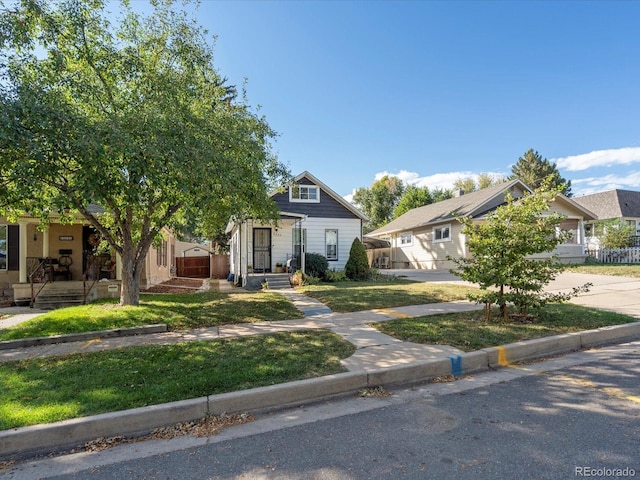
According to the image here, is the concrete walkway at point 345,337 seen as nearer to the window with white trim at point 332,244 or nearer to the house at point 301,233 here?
the house at point 301,233

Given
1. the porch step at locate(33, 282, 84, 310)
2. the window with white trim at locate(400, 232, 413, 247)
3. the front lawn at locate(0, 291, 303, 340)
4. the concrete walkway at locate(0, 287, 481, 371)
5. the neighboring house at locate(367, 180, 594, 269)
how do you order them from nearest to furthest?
the concrete walkway at locate(0, 287, 481, 371) → the front lawn at locate(0, 291, 303, 340) → the porch step at locate(33, 282, 84, 310) → the neighboring house at locate(367, 180, 594, 269) → the window with white trim at locate(400, 232, 413, 247)

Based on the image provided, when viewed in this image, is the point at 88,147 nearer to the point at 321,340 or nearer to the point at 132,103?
→ the point at 132,103

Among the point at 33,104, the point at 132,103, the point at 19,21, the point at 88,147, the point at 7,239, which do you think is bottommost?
the point at 7,239

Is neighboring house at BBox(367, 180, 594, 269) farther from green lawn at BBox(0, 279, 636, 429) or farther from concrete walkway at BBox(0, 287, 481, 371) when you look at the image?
green lawn at BBox(0, 279, 636, 429)

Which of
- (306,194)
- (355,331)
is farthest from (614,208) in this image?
(355,331)

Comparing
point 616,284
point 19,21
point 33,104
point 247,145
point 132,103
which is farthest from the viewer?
point 616,284

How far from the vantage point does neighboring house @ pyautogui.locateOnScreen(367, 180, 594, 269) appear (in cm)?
2075

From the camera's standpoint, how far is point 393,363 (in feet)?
15.4

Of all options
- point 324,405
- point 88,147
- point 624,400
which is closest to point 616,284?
point 624,400

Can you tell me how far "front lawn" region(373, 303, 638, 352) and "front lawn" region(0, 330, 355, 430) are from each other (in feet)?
4.70

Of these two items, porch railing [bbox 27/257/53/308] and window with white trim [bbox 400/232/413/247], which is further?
window with white trim [bbox 400/232/413/247]

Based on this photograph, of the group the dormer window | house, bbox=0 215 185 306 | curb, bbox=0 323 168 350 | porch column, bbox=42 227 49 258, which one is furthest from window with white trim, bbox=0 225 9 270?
the dormer window

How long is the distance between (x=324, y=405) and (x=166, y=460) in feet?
5.44

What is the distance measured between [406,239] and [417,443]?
24529mm
